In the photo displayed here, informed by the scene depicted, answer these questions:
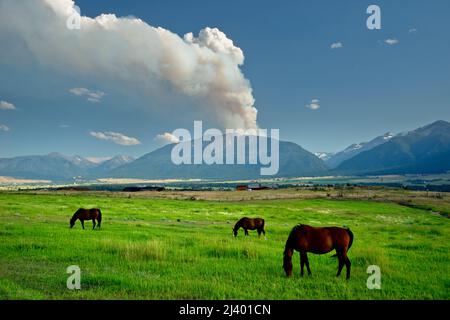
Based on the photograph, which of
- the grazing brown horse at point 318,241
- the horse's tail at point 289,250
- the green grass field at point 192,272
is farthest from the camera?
the horse's tail at point 289,250

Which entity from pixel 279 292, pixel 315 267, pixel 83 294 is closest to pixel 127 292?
pixel 83 294

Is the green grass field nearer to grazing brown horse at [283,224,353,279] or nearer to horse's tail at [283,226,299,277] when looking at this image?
horse's tail at [283,226,299,277]

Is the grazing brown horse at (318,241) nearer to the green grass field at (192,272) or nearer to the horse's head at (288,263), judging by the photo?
the horse's head at (288,263)

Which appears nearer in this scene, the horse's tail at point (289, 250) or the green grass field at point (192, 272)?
the green grass field at point (192, 272)

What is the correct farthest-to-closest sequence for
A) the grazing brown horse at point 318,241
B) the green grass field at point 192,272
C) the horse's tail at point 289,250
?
the horse's tail at point 289,250
the grazing brown horse at point 318,241
the green grass field at point 192,272

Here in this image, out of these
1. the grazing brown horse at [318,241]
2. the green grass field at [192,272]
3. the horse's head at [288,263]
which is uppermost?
the grazing brown horse at [318,241]

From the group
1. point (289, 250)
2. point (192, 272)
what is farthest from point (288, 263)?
point (192, 272)

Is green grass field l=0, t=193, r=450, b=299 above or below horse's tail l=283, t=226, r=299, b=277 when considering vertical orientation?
below

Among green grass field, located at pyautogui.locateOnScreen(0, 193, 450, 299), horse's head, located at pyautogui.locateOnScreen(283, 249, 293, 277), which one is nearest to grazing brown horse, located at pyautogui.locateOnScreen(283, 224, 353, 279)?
horse's head, located at pyautogui.locateOnScreen(283, 249, 293, 277)

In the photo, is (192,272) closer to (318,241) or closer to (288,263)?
(288,263)

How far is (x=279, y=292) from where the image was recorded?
497 inches

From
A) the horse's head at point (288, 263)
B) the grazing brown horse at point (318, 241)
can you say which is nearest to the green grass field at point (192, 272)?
the horse's head at point (288, 263)

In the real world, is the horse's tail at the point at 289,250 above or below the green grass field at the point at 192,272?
above
